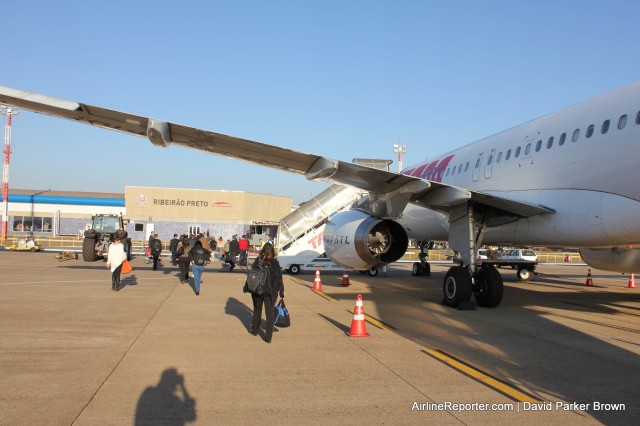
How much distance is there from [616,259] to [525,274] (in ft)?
33.0

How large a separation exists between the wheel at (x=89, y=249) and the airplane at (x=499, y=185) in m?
17.0

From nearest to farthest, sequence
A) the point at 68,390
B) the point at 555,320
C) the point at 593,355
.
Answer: the point at 68,390, the point at 593,355, the point at 555,320

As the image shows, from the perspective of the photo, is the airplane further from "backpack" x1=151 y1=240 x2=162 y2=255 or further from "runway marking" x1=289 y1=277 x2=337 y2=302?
"backpack" x1=151 y1=240 x2=162 y2=255

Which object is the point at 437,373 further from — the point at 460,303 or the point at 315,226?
the point at 315,226

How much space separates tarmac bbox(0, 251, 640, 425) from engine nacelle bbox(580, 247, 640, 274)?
15.5 ft

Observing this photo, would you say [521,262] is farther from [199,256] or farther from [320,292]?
[199,256]

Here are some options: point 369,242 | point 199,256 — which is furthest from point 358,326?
point 199,256

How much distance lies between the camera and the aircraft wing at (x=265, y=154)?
8.93 metres

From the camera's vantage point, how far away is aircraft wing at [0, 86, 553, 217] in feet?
29.3

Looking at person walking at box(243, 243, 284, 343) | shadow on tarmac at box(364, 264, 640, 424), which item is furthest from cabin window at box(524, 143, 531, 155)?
person walking at box(243, 243, 284, 343)

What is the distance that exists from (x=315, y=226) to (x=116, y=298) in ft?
37.9

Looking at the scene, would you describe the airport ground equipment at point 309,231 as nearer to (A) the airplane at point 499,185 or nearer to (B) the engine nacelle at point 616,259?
(A) the airplane at point 499,185

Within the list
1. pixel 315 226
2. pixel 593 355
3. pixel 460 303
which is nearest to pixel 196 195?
pixel 315 226

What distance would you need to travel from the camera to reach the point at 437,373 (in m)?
6.27
